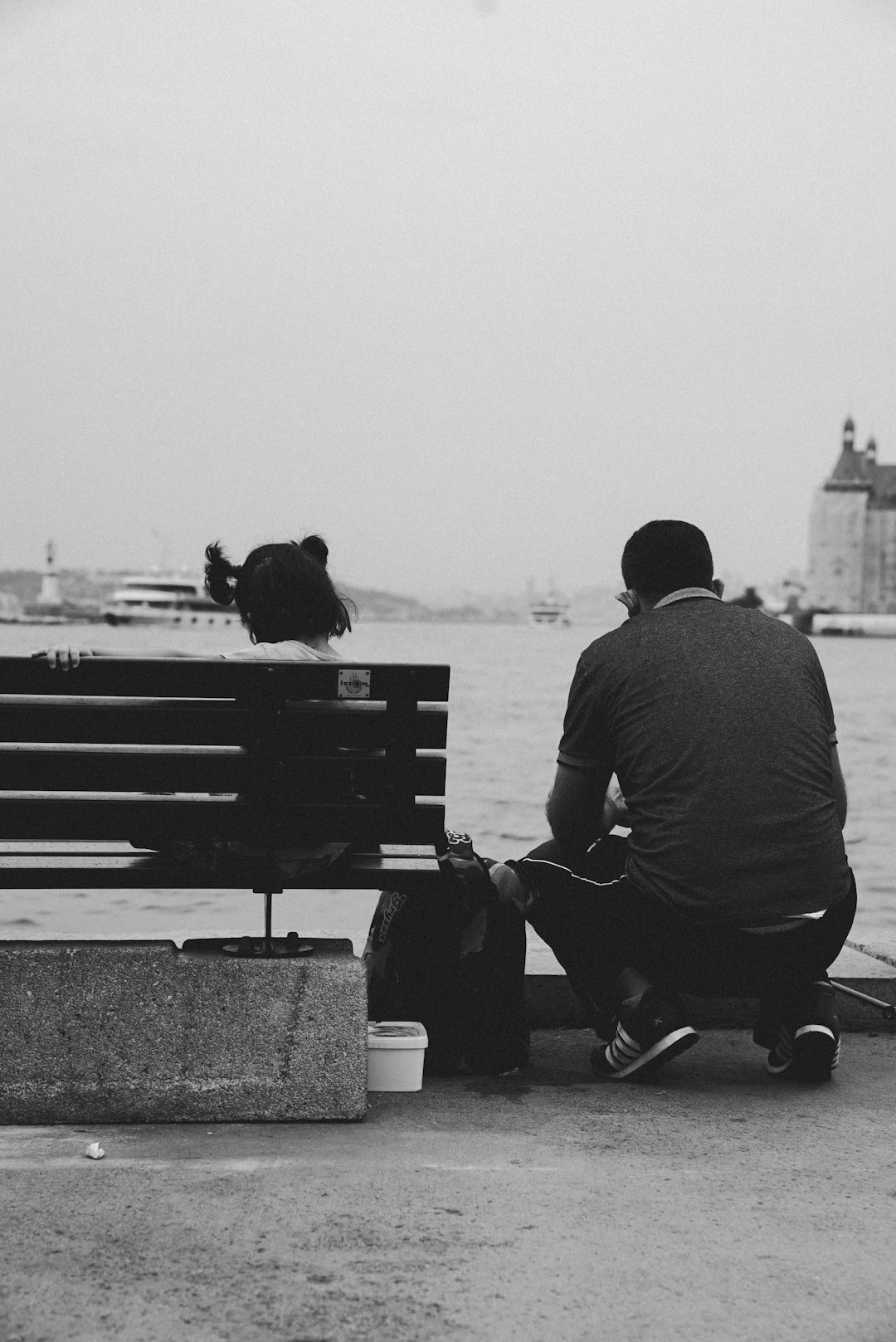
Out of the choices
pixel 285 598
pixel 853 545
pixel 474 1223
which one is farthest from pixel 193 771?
pixel 853 545

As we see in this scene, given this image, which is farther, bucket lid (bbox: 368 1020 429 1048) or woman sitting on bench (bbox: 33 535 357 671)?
woman sitting on bench (bbox: 33 535 357 671)

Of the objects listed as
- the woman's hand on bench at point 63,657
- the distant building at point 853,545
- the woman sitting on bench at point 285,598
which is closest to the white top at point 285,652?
the woman sitting on bench at point 285,598

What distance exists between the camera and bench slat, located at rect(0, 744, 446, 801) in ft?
11.5

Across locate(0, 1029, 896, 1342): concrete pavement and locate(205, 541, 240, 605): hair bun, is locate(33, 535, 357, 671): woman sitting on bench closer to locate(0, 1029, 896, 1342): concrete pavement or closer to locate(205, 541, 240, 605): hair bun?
locate(205, 541, 240, 605): hair bun

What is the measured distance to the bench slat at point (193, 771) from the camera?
349cm

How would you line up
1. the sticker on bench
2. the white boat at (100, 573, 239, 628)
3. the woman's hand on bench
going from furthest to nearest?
the white boat at (100, 573, 239, 628)
the sticker on bench
the woman's hand on bench

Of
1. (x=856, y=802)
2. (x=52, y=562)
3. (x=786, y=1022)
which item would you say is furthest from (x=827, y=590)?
(x=786, y=1022)

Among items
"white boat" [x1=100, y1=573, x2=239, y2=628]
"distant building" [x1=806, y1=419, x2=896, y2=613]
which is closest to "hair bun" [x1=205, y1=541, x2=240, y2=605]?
"white boat" [x1=100, y1=573, x2=239, y2=628]

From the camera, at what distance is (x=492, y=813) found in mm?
22344

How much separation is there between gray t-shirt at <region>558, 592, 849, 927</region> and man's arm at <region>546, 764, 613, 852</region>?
41mm

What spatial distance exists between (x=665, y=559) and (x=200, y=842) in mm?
1412

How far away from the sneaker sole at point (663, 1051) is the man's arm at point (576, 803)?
557 mm

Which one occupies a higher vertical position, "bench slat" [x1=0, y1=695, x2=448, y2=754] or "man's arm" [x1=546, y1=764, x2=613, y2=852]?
"bench slat" [x1=0, y1=695, x2=448, y2=754]

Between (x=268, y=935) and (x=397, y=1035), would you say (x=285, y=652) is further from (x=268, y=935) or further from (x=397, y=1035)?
(x=397, y=1035)
